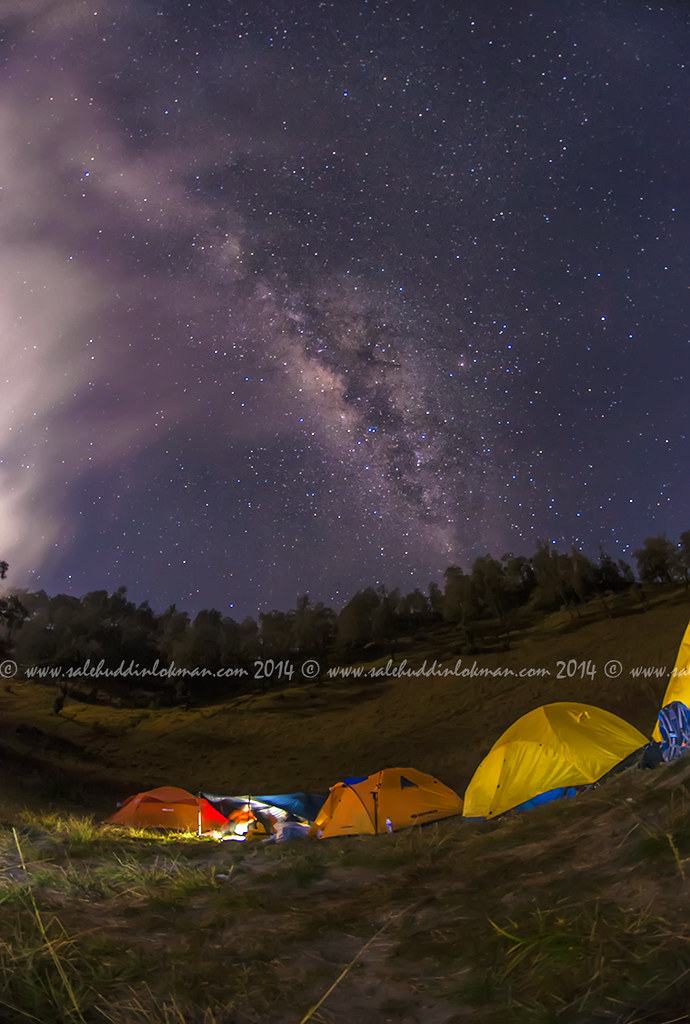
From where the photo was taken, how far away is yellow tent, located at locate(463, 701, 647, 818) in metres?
12.1

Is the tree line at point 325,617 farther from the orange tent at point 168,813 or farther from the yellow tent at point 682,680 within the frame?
the yellow tent at point 682,680

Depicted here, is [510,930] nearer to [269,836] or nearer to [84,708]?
[269,836]

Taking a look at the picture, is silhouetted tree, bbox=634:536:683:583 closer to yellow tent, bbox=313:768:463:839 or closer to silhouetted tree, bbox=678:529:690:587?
silhouetted tree, bbox=678:529:690:587

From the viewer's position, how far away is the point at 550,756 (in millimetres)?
12477

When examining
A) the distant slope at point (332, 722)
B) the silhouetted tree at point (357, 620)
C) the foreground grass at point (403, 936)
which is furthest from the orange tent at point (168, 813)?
the silhouetted tree at point (357, 620)

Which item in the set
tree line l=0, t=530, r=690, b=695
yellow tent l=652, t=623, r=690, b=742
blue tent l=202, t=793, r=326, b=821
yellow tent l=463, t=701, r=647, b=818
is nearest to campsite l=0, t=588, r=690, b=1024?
yellow tent l=652, t=623, r=690, b=742

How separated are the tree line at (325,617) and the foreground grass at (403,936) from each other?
49.8 m

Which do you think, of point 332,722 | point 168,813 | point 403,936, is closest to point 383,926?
point 403,936

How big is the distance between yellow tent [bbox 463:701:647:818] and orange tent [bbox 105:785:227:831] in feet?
32.6

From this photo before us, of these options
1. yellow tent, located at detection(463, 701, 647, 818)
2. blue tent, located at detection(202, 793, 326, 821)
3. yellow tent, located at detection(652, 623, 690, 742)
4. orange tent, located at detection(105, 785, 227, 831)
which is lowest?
blue tent, located at detection(202, 793, 326, 821)

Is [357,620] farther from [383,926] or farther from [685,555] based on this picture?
[383,926]

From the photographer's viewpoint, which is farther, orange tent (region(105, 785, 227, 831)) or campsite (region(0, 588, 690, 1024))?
orange tent (region(105, 785, 227, 831))

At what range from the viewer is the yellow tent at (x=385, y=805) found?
15.7 meters

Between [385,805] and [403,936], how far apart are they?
13703 mm
